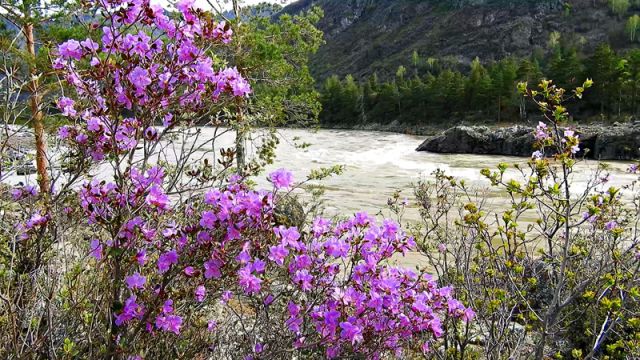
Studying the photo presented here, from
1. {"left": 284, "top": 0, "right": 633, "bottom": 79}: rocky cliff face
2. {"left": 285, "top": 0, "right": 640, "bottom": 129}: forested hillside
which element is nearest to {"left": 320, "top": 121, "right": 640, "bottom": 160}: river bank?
{"left": 285, "top": 0, "right": 640, "bottom": 129}: forested hillside

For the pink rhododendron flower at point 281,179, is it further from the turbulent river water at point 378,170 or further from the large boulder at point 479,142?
the large boulder at point 479,142

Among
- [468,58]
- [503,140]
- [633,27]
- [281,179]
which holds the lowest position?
[503,140]

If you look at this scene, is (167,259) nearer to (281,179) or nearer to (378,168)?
(281,179)

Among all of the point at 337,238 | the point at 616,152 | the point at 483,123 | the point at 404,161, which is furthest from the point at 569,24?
the point at 337,238

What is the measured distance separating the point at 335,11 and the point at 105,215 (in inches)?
7412

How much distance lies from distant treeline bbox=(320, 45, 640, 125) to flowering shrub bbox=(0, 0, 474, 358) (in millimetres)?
36777

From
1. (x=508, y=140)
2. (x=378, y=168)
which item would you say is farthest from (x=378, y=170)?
(x=508, y=140)

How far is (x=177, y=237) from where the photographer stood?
7.14 feet

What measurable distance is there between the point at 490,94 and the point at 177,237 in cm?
5490

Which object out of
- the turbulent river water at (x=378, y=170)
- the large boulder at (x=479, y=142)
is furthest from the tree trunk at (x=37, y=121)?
the large boulder at (x=479, y=142)

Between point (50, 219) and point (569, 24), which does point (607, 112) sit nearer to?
point (50, 219)

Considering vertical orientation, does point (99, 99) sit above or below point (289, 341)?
above

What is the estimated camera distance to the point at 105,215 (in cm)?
209

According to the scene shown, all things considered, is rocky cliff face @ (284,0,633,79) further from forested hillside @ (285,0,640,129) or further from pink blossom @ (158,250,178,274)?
pink blossom @ (158,250,178,274)
